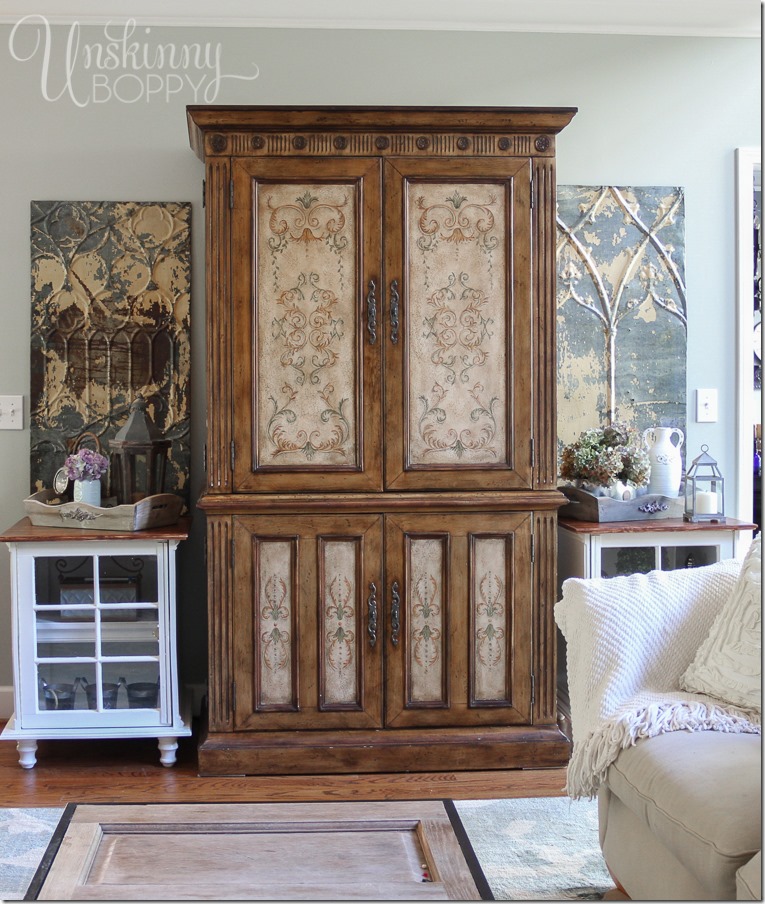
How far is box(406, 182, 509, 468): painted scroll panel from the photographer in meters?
2.97

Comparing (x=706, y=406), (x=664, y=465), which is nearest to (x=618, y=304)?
(x=706, y=406)

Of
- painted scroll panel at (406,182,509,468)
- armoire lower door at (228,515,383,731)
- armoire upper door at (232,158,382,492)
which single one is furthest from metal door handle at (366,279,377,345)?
armoire lower door at (228,515,383,731)

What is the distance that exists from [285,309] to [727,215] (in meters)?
1.79

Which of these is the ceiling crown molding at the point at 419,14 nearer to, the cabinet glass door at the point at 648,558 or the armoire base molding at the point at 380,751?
the cabinet glass door at the point at 648,558

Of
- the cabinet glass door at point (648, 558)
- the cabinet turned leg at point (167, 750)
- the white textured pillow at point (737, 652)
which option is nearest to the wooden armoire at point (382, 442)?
the cabinet turned leg at point (167, 750)

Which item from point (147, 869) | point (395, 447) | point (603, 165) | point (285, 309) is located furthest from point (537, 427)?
point (147, 869)

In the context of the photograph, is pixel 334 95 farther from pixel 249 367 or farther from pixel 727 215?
pixel 727 215

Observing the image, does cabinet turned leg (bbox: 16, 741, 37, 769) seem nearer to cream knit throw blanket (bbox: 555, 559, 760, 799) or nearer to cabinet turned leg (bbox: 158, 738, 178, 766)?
cabinet turned leg (bbox: 158, 738, 178, 766)

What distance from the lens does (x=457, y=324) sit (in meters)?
2.98

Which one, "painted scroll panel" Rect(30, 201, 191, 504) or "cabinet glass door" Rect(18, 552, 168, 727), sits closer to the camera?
"cabinet glass door" Rect(18, 552, 168, 727)

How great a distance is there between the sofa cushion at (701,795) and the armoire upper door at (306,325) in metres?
1.30

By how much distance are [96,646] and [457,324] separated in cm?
151

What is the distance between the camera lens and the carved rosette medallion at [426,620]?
3.00m

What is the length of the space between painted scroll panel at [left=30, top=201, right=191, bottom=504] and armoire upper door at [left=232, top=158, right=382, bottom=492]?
0.58 meters
